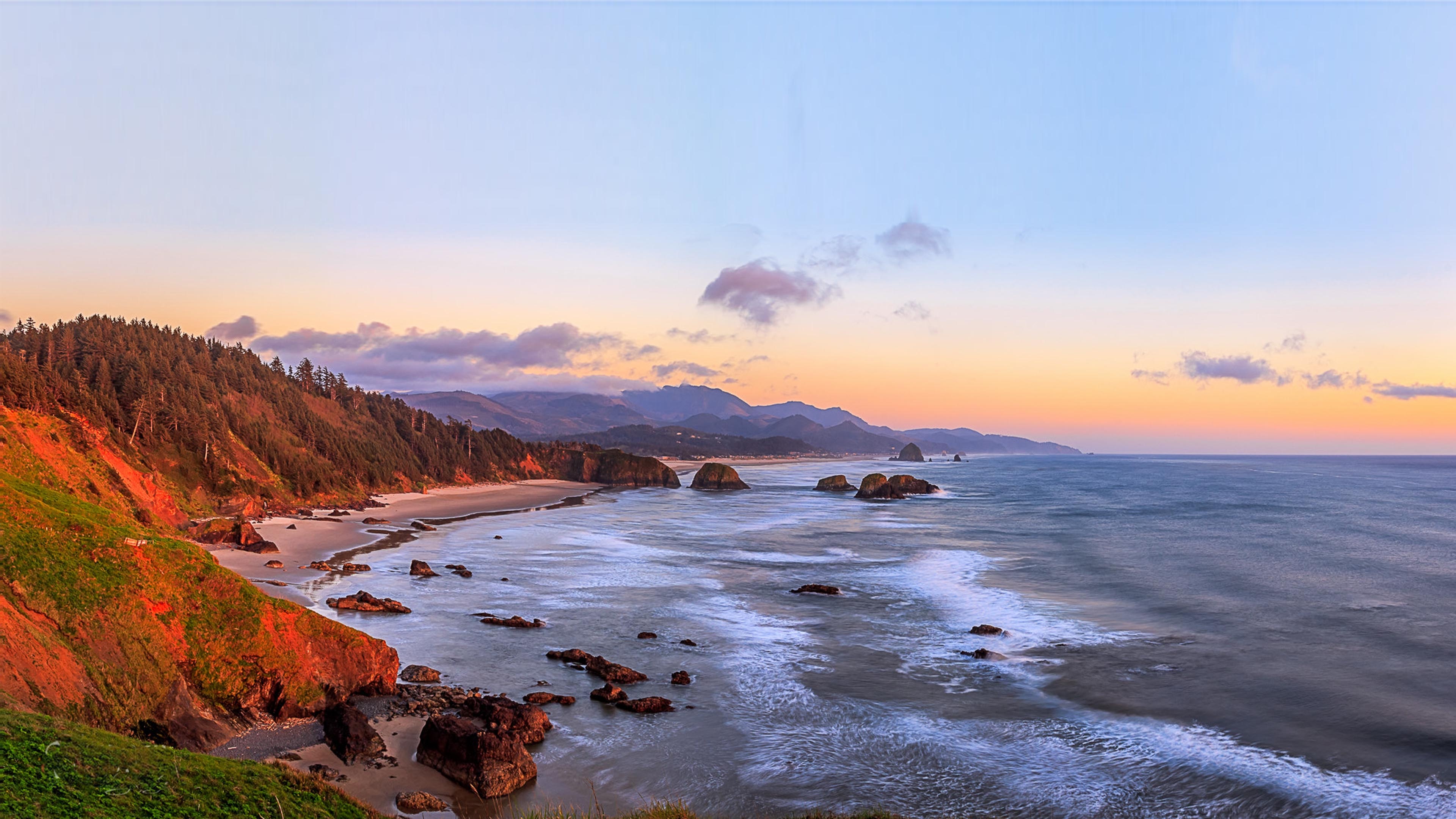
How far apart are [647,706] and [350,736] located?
24.2ft

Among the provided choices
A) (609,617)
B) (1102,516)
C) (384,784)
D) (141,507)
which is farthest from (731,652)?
(1102,516)

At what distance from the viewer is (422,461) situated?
360 ft

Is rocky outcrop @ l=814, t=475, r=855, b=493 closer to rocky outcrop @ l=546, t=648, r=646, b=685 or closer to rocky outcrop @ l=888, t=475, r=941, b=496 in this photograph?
rocky outcrop @ l=888, t=475, r=941, b=496

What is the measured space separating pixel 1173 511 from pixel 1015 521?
2259cm

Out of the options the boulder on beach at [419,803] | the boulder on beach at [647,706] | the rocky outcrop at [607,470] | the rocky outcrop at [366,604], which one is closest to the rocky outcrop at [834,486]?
the rocky outcrop at [607,470]

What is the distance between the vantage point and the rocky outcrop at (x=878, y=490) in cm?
11300

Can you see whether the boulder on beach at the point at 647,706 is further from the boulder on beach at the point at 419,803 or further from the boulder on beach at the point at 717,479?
the boulder on beach at the point at 717,479

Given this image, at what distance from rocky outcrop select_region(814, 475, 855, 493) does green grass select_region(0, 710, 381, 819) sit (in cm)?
11886

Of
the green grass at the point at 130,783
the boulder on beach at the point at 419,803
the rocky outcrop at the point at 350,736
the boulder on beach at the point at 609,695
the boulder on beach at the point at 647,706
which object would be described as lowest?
the boulder on beach at the point at 647,706

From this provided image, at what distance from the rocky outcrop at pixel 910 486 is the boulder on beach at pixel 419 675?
100534 mm

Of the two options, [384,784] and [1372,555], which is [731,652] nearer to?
[384,784]

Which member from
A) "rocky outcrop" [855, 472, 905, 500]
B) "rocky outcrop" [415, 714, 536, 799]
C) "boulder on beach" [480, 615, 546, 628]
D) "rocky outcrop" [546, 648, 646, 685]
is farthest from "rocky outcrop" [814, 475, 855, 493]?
"rocky outcrop" [415, 714, 536, 799]

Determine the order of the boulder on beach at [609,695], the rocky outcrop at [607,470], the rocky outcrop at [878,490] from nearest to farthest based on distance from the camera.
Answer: the boulder on beach at [609,695] → the rocky outcrop at [878,490] → the rocky outcrop at [607,470]

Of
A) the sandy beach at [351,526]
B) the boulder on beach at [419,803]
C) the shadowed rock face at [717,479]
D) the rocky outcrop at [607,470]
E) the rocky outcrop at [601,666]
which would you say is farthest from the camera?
the rocky outcrop at [607,470]
